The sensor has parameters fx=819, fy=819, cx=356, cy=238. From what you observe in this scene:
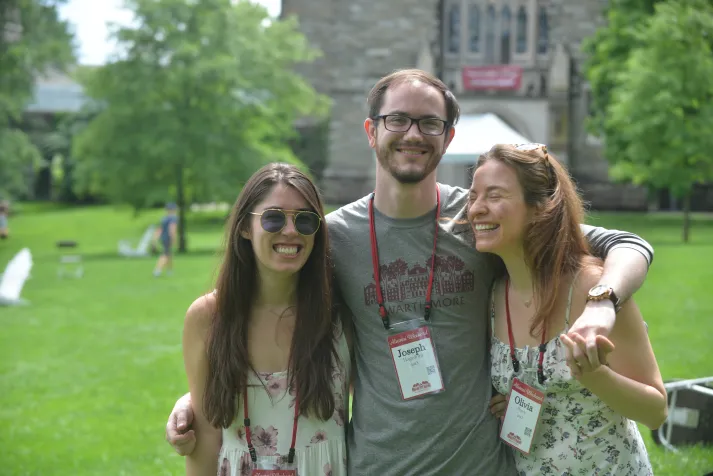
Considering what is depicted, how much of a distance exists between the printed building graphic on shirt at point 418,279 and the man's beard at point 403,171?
0.30 m

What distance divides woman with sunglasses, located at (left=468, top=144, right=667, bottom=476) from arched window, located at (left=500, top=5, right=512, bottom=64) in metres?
36.0

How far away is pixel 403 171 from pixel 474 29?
36.4m

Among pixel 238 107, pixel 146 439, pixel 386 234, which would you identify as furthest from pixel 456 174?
pixel 386 234

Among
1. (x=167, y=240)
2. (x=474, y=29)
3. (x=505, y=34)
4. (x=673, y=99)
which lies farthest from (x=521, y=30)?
(x=167, y=240)

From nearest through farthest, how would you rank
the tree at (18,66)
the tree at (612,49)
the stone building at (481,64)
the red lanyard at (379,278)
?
1. the red lanyard at (379,278)
2. the tree at (18,66)
3. the tree at (612,49)
4. the stone building at (481,64)

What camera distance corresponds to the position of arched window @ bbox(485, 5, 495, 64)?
37.5m

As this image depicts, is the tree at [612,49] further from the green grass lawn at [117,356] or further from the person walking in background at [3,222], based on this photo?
the person walking in background at [3,222]

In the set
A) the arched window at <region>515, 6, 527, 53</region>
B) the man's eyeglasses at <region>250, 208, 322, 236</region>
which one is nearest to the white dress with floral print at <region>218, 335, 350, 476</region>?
the man's eyeglasses at <region>250, 208, 322, 236</region>

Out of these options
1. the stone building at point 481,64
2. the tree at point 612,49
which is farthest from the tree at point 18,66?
the tree at point 612,49

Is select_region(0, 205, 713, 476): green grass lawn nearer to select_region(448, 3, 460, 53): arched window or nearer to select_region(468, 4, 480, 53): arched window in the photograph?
select_region(468, 4, 480, 53): arched window

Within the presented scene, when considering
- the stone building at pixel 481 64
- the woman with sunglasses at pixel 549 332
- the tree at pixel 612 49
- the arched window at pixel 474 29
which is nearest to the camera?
the woman with sunglasses at pixel 549 332

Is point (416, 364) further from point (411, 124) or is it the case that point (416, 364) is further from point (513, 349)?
point (411, 124)

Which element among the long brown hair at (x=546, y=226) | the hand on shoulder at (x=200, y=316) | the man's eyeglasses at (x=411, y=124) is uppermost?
the man's eyeglasses at (x=411, y=124)

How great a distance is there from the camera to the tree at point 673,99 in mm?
23484
